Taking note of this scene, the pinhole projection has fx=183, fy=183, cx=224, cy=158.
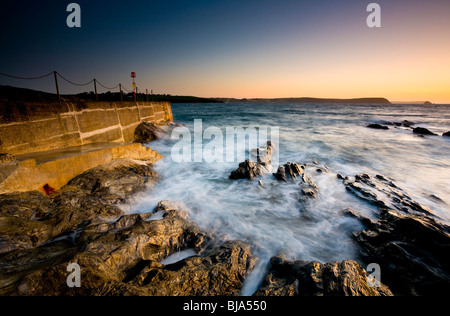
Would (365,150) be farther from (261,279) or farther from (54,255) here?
(54,255)

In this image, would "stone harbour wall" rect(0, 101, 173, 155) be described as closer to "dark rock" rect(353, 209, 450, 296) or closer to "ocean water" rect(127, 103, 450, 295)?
"ocean water" rect(127, 103, 450, 295)

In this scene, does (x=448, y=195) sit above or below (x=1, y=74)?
below

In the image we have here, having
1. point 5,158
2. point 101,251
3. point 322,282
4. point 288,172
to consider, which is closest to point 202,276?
point 101,251

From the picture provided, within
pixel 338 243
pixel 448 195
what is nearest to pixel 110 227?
pixel 338 243

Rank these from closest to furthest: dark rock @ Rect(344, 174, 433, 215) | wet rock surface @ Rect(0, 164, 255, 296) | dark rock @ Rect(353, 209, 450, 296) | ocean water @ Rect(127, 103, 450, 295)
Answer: wet rock surface @ Rect(0, 164, 255, 296)
dark rock @ Rect(353, 209, 450, 296)
ocean water @ Rect(127, 103, 450, 295)
dark rock @ Rect(344, 174, 433, 215)

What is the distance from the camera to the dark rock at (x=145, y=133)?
11.2 metres

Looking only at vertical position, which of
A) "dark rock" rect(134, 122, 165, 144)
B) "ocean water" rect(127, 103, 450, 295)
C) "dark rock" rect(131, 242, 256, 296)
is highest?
"dark rock" rect(134, 122, 165, 144)

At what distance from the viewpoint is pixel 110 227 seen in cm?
333

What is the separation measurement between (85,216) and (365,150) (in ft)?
46.6

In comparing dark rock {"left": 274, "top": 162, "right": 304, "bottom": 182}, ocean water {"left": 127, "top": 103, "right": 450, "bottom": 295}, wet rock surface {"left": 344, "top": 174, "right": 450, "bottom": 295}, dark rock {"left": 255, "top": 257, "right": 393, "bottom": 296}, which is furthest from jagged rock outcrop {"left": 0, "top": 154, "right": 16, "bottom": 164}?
wet rock surface {"left": 344, "top": 174, "right": 450, "bottom": 295}

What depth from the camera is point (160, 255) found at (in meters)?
3.09

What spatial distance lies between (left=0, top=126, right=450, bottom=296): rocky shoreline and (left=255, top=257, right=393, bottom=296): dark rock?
0.01 meters

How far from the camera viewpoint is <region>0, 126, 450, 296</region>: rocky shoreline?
2.04 m
